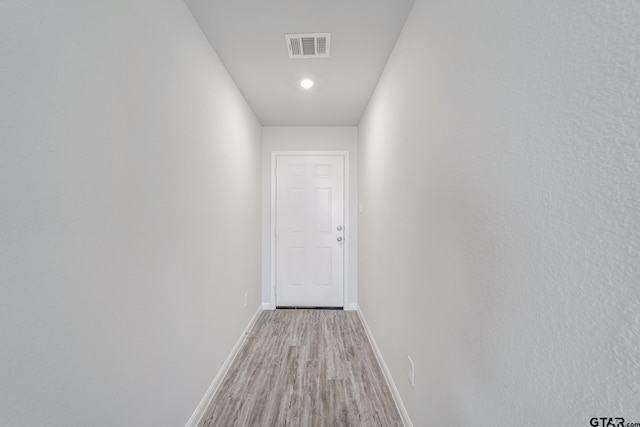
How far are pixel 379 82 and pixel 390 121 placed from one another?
0.57 meters

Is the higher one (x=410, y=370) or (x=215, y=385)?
(x=410, y=370)

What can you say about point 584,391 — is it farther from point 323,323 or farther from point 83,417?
point 323,323

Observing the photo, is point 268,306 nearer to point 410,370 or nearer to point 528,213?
point 410,370

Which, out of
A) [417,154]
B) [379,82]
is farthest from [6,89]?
[379,82]

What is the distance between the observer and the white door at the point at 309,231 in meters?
3.62

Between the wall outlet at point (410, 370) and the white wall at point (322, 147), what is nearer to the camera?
the wall outlet at point (410, 370)

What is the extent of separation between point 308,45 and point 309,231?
2.24m

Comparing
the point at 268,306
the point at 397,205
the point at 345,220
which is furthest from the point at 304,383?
the point at 345,220

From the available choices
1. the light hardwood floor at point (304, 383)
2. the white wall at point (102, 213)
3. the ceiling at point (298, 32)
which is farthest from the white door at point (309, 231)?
the white wall at point (102, 213)

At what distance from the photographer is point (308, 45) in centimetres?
187

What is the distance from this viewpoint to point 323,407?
1.75 m

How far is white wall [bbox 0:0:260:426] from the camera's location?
2.17 feet

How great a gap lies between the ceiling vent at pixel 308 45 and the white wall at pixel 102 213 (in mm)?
577

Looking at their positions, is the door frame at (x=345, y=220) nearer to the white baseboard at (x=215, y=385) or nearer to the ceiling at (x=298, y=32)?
the ceiling at (x=298, y=32)
